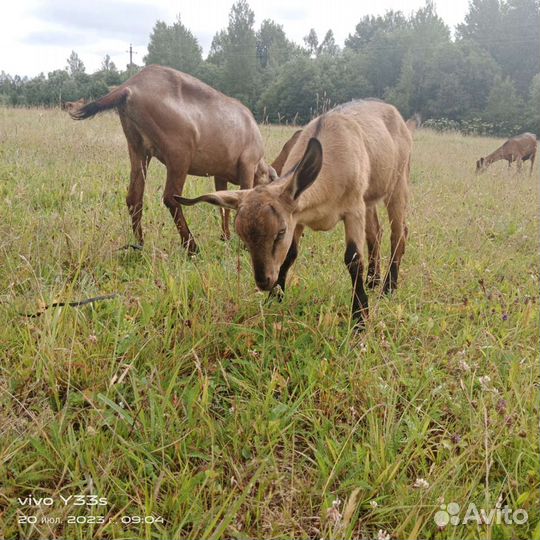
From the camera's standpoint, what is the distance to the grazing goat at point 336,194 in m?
2.67

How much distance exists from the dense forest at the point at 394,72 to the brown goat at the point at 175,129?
945 inches

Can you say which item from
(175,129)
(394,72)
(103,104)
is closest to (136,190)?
(175,129)

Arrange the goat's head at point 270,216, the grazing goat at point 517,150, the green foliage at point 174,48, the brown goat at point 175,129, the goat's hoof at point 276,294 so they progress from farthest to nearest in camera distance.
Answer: the green foliage at point 174,48 → the grazing goat at point 517,150 → the brown goat at point 175,129 → the goat's hoof at point 276,294 → the goat's head at point 270,216

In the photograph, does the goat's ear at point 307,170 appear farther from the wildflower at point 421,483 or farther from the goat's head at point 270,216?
the wildflower at point 421,483

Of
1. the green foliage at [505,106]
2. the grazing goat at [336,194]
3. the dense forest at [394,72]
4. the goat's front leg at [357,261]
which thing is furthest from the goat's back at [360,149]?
Result: the green foliage at [505,106]

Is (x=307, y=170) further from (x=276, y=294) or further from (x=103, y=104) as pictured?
(x=103, y=104)

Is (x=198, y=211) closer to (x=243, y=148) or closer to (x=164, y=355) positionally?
(x=243, y=148)

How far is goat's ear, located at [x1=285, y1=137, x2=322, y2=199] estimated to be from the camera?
250 cm

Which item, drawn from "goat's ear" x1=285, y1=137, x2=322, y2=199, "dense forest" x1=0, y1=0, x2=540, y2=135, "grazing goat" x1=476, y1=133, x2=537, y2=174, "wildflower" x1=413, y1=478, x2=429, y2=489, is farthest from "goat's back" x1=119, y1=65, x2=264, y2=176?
"dense forest" x1=0, y1=0, x2=540, y2=135

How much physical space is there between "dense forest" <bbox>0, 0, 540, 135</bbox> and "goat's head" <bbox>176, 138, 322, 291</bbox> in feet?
86.6

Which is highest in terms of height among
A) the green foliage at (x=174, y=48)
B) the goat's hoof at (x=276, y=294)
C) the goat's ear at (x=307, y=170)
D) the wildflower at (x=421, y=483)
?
the green foliage at (x=174, y=48)

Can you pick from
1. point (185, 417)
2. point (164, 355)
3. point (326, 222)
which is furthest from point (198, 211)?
point (185, 417)

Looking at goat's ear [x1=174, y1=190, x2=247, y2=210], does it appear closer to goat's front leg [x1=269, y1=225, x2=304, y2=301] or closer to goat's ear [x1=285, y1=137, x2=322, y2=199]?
goat's ear [x1=285, y1=137, x2=322, y2=199]

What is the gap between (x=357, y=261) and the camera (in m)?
3.11
